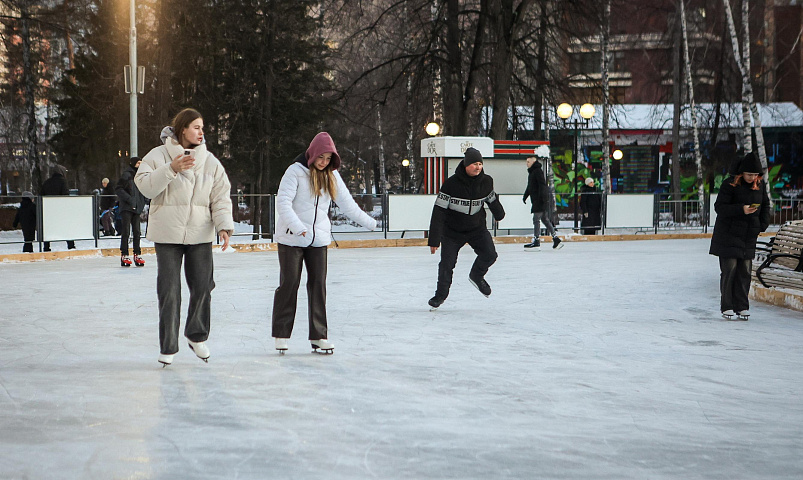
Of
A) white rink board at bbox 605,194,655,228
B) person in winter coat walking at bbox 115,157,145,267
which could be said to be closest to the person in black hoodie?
person in winter coat walking at bbox 115,157,145,267

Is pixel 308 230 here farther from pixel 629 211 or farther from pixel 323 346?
pixel 629 211

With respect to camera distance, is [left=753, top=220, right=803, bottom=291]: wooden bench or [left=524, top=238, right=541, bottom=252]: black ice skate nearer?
[left=753, top=220, right=803, bottom=291]: wooden bench

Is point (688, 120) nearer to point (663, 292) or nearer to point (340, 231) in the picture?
point (340, 231)

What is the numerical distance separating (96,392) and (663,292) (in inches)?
308

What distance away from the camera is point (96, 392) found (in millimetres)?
5703

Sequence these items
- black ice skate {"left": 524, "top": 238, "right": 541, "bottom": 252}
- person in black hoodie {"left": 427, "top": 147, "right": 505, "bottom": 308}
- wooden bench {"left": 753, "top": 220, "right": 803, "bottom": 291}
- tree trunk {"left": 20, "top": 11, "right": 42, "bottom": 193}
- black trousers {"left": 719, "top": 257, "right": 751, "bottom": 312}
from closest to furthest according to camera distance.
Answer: black trousers {"left": 719, "top": 257, "right": 751, "bottom": 312}, person in black hoodie {"left": 427, "top": 147, "right": 505, "bottom": 308}, wooden bench {"left": 753, "top": 220, "right": 803, "bottom": 291}, black ice skate {"left": 524, "top": 238, "right": 541, "bottom": 252}, tree trunk {"left": 20, "top": 11, "right": 42, "bottom": 193}

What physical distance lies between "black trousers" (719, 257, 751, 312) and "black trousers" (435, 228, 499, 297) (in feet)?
7.56

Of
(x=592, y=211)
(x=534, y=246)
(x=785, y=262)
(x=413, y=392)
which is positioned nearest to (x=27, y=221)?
(x=534, y=246)

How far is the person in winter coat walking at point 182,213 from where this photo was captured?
6150 mm

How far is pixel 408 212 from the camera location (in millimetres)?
22797

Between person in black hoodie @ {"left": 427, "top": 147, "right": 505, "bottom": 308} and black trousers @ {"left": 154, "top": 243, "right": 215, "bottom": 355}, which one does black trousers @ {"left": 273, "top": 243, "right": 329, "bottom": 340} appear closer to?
black trousers @ {"left": 154, "top": 243, "right": 215, "bottom": 355}

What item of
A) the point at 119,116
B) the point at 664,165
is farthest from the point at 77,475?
the point at 664,165

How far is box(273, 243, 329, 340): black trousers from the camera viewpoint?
689 cm

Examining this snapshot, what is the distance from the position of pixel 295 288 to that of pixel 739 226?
461 cm
